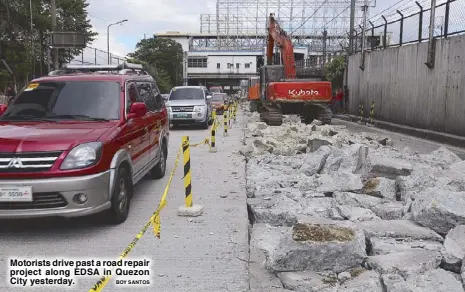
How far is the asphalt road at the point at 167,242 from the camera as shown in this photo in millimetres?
4562

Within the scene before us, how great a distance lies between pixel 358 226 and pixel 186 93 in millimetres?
17451

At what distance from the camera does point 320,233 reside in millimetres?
4766

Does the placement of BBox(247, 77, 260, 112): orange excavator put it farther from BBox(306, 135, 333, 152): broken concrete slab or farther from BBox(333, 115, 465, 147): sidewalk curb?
BBox(306, 135, 333, 152): broken concrete slab

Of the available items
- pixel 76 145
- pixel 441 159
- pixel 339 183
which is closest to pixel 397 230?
pixel 339 183

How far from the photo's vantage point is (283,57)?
24.3 metres

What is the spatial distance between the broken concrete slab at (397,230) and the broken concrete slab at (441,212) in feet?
0.36

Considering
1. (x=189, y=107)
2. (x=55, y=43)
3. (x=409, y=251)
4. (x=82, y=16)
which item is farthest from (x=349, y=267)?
(x=82, y=16)

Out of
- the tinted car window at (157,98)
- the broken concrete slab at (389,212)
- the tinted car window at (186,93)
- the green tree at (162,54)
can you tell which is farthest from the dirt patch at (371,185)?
the green tree at (162,54)

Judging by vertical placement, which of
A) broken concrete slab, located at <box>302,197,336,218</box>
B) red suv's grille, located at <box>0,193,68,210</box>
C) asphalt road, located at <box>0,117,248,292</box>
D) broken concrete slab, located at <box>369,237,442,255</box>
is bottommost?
asphalt road, located at <box>0,117,248,292</box>

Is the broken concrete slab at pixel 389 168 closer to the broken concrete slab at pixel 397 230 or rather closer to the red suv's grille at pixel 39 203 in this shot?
the broken concrete slab at pixel 397 230

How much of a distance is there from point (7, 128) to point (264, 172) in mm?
4868

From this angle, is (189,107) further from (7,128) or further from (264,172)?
(7,128)

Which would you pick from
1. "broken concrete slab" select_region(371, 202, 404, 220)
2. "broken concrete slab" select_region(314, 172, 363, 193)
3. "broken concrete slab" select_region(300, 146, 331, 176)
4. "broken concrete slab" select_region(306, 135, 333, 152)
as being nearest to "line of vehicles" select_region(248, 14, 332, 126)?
"broken concrete slab" select_region(306, 135, 333, 152)

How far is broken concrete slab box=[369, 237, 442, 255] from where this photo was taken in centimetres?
466
